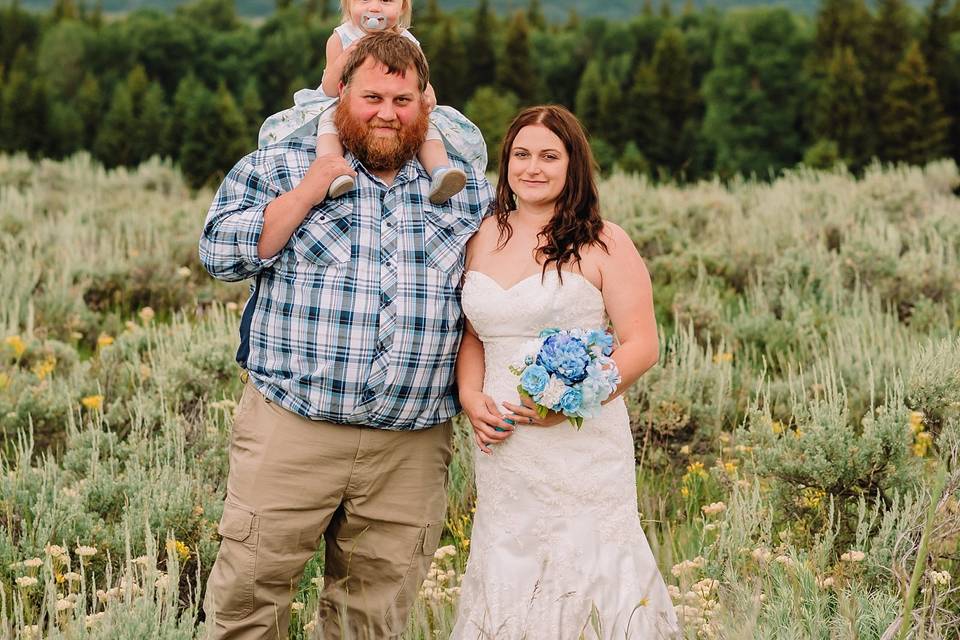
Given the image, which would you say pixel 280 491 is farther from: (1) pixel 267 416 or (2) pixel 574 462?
(2) pixel 574 462

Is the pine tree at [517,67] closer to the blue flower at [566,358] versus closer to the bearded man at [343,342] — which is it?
the bearded man at [343,342]

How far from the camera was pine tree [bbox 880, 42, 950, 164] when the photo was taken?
112 ft

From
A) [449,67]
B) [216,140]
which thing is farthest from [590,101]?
[216,140]

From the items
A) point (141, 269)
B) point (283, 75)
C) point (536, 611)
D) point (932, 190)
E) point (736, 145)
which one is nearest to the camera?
point (536, 611)

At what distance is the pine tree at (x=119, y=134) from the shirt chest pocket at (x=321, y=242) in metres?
41.8

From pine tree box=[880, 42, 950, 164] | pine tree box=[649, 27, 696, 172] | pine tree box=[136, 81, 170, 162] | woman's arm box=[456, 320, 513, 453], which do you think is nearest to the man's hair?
woman's arm box=[456, 320, 513, 453]

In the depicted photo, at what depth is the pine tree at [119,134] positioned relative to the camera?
42688mm

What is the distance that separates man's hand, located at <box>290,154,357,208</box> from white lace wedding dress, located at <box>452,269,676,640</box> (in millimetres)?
586

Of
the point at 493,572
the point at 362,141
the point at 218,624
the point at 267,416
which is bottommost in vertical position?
the point at 218,624

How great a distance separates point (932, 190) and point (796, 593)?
1048cm

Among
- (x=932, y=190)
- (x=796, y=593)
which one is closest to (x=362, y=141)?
(x=796, y=593)

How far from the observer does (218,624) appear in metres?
3.59

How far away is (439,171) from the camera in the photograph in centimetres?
356

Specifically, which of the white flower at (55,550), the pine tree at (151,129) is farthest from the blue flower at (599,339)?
the pine tree at (151,129)
